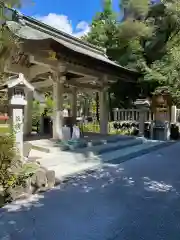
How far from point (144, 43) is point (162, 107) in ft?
15.2

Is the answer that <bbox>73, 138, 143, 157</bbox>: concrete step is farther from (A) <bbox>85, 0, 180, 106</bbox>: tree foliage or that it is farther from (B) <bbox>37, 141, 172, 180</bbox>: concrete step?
(A) <bbox>85, 0, 180, 106</bbox>: tree foliage

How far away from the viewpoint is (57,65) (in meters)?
9.15

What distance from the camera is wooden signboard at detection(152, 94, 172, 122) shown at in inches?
535

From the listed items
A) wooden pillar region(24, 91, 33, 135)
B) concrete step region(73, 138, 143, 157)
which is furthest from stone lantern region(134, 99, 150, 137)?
wooden pillar region(24, 91, 33, 135)

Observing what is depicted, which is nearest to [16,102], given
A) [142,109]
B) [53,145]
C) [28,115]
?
[53,145]

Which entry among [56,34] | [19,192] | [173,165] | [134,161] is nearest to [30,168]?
[19,192]

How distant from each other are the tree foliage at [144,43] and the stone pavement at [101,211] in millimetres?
8792

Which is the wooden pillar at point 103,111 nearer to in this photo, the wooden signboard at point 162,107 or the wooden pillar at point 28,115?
the wooden pillar at point 28,115

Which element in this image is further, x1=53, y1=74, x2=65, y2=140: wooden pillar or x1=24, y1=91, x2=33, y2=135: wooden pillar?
x1=24, y1=91, x2=33, y2=135: wooden pillar

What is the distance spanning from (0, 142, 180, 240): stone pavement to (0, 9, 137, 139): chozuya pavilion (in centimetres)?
338

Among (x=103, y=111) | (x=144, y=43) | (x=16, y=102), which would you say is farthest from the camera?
(x=144, y=43)

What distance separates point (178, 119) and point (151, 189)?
1146cm

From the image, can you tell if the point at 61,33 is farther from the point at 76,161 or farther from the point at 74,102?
the point at 76,161

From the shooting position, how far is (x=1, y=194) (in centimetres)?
415
